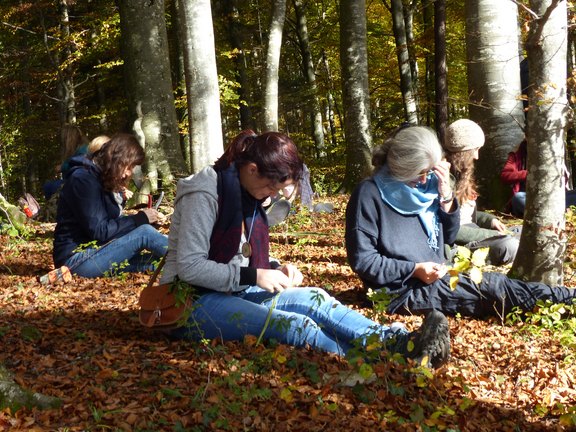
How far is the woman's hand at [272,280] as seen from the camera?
12.3ft

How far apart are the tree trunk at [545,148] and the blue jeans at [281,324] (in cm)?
128

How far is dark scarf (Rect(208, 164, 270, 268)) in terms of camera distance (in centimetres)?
383

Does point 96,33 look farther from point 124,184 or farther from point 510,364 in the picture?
point 510,364

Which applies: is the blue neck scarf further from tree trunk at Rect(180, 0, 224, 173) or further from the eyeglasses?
tree trunk at Rect(180, 0, 224, 173)

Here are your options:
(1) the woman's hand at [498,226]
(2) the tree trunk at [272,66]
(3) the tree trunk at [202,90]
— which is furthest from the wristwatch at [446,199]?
(2) the tree trunk at [272,66]

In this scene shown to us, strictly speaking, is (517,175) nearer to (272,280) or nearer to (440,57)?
(272,280)

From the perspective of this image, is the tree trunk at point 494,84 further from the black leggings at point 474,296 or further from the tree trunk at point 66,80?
the tree trunk at point 66,80

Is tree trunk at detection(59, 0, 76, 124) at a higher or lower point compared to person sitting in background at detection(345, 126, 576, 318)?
higher

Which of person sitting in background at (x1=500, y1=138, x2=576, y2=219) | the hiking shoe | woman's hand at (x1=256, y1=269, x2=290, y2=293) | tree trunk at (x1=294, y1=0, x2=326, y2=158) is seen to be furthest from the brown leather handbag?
tree trunk at (x1=294, y1=0, x2=326, y2=158)

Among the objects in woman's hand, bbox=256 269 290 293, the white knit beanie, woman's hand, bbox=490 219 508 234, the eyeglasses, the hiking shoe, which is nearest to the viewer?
the hiking shoe

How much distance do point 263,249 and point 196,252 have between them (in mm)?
541

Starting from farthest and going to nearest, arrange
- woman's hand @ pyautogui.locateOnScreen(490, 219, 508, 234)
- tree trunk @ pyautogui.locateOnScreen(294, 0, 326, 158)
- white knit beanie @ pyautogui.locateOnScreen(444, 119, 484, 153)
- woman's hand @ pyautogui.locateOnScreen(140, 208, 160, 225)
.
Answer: tree trunk @ pyautogui.locateOnScreen(294, 0, 326, 158)
woman's hand @ pyautogui.locateOnScreen(490, 219, 508, 234)
woman's hand @ pyautogui.locateOnScreen(140, 208, 160, 225)
white knit beanie @ pyautogui.locateOnScreen(444, 119, 484, 153)

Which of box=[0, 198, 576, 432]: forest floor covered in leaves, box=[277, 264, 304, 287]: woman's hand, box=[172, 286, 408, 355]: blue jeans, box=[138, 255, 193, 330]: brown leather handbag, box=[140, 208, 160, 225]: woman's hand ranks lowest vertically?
box=[0, 198, 576, 432]: forest floor covered in leaves

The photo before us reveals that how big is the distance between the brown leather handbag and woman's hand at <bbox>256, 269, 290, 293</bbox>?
1.34 ft
